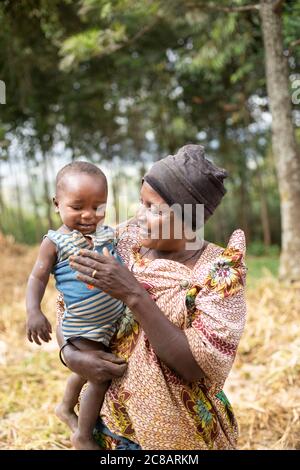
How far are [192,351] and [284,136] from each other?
4.95 metres

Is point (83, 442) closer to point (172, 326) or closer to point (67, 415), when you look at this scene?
point (67, 415)

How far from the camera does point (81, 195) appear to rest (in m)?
1.67

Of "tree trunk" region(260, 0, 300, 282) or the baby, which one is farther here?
"tree trunk" region(260, 0, 300, 282)

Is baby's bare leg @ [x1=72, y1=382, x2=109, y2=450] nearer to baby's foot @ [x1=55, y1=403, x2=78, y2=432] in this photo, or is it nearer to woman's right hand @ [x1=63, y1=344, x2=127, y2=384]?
woman's right hand @ [x1=63, y1=344, x2=127, y2=384]

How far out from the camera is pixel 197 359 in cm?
147

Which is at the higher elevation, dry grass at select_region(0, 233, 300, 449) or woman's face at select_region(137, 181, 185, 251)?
woman's face at select_region(137, 181, 185, 251)

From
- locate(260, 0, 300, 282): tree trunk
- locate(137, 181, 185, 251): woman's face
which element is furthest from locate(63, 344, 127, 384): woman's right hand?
locate(260, 0, 300, 282): tree trunk

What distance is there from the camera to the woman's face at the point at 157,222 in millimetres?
1597

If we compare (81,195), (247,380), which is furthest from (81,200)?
(247,380)

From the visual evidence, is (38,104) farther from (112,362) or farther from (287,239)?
(112,362)

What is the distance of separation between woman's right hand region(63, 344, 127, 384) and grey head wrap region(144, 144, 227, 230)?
1.53 feet

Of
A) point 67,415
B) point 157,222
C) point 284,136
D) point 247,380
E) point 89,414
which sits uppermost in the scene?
point 284,136

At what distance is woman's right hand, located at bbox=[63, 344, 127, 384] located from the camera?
158cm

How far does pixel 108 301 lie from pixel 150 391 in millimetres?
286
